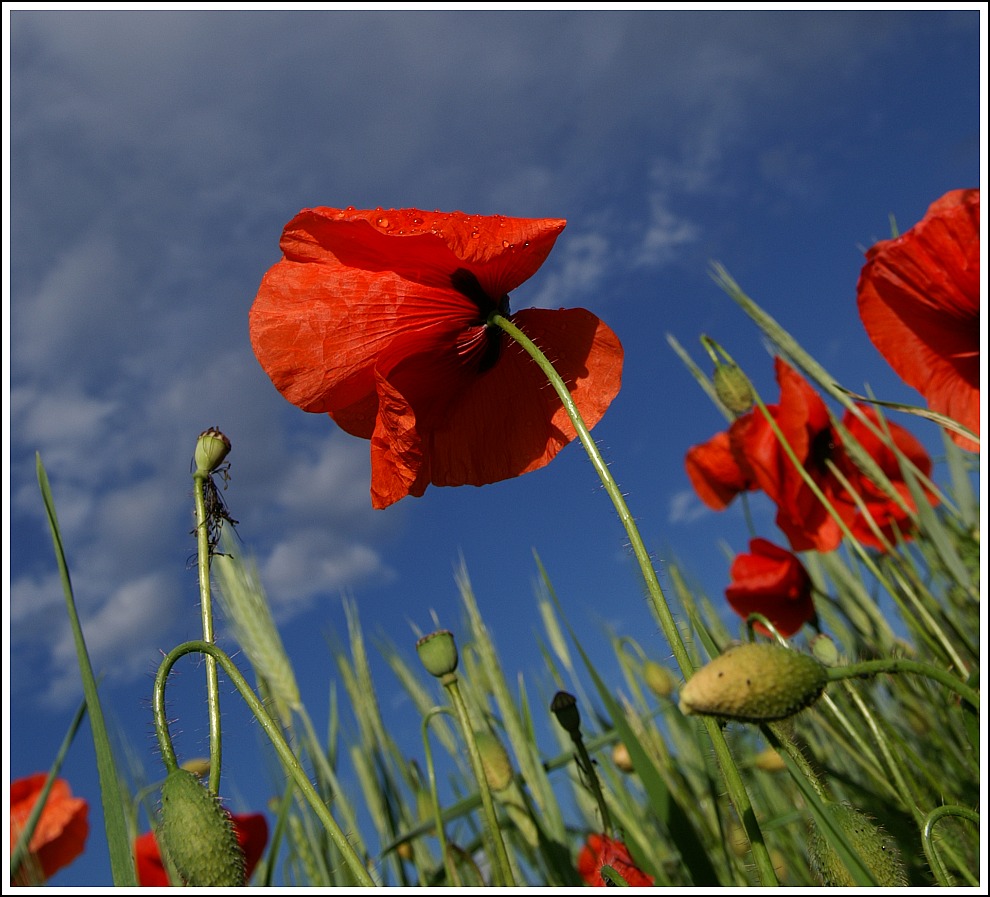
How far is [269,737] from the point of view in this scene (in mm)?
537

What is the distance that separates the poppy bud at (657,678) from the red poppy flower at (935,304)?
2.87ft

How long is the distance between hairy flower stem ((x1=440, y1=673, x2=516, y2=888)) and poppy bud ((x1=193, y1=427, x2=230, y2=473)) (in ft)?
1.25

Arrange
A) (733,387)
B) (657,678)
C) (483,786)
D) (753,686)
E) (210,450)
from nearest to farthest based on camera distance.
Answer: (753,686)
(210,450)
(483,786)
(733,387)
(657,678)

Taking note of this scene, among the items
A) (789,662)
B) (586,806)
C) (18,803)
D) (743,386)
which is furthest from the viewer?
(18,803)

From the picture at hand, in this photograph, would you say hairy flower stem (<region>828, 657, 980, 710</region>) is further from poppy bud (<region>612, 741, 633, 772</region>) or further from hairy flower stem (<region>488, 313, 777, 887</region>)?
poppy bud (<region>612, 741, 633, 772</region>)

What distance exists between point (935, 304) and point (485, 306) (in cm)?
66

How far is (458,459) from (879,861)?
0.58 m

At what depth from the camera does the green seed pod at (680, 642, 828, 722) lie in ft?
1.40

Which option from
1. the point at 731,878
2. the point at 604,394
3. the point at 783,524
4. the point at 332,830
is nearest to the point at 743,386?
the point at 783,524

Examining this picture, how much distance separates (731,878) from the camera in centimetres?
110

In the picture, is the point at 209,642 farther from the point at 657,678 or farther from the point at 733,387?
the point at 657,678

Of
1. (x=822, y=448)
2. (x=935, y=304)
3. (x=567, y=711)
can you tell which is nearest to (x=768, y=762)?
(x=822, y=448)

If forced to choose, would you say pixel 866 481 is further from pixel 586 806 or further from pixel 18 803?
pixel 18 803

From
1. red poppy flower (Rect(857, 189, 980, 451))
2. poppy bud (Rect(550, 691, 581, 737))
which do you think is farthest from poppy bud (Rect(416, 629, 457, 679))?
red poppy flower (Rect(857, 189, 980, 451))
